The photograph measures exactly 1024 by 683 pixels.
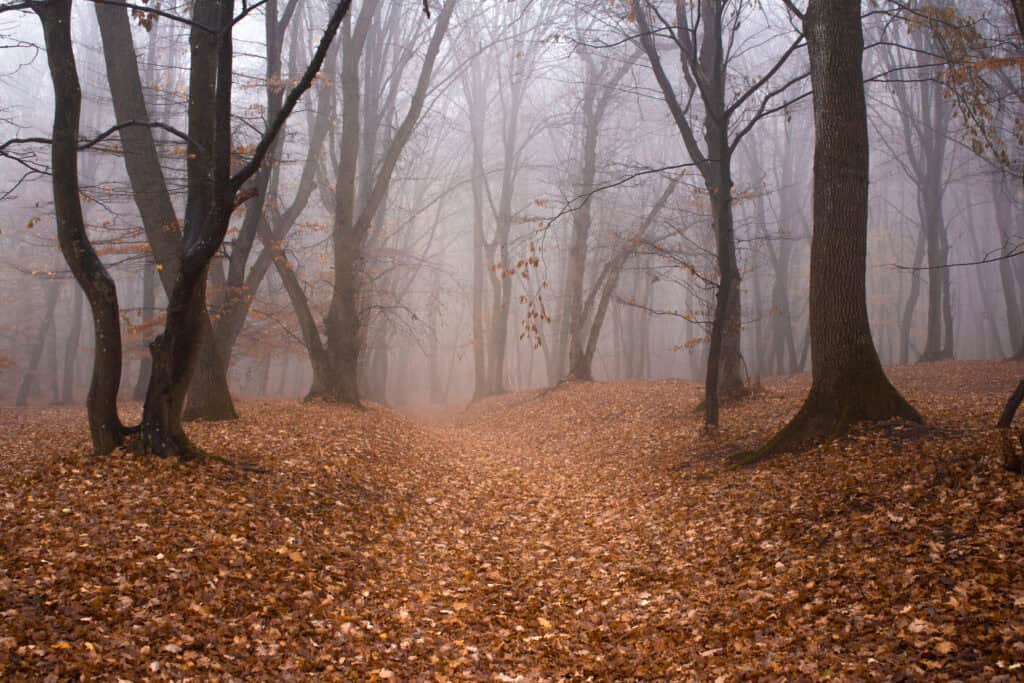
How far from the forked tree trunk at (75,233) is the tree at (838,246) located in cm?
656

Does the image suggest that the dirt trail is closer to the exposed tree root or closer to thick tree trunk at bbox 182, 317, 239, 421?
the exposed tree root

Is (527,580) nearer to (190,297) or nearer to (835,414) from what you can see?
(835,414)

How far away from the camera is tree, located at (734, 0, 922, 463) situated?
24.1ft

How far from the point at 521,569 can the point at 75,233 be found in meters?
5.30

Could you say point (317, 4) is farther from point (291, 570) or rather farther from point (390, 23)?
point (291, 570)

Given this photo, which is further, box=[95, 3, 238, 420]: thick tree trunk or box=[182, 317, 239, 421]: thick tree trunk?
box=[182, 317, 239, 421]: thick tree trunk

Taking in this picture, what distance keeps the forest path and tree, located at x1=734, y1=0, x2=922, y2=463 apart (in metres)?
1.98

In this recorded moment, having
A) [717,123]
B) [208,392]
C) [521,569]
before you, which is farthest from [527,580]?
[208,392]

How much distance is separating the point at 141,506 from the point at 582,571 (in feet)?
11.5

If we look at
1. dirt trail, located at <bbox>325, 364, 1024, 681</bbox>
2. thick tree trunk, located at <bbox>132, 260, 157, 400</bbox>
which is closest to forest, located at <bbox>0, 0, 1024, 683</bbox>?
dirt trail, located at <bbox>325, 364, 1024, 681</bbox>

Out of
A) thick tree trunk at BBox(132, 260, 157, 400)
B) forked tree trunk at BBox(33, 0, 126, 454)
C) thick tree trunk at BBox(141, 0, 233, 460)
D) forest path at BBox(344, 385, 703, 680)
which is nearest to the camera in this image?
forest path at BBox(344, 385, 703, 680)

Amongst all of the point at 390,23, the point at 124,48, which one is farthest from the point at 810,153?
the point at 124,48

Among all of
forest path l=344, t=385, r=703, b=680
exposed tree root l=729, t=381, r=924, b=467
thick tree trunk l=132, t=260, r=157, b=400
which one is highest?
thick tree trunk l=132, t=260, r=157, b=400

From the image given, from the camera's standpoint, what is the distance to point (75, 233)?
6855 millimetres
